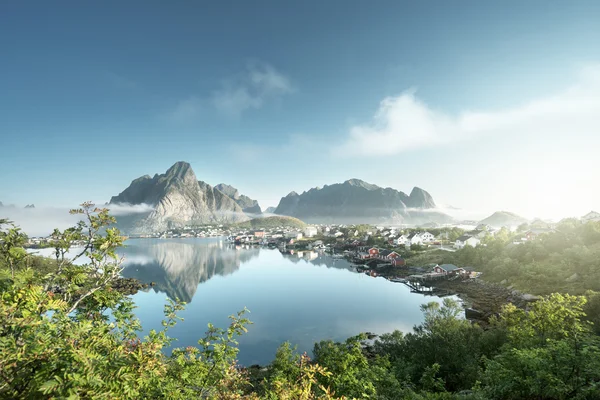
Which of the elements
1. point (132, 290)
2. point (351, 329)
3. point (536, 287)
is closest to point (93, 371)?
point (351, 329)

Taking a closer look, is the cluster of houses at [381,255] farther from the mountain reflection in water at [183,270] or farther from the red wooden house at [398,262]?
the mountain reflection in water at [183,270]

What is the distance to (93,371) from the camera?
2744 mm

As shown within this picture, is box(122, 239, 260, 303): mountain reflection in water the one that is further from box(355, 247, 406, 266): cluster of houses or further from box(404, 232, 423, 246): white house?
box(404, 232, 423, 246): white house

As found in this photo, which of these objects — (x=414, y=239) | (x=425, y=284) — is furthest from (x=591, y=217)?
(x=425, y=284)

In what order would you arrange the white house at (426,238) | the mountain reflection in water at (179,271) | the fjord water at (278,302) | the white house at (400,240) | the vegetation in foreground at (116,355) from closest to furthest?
1. the vegetation in foreground at (116,355)
2. the fjord water at (278,302)
3. the mountain reflection in water at (179,271)
4. the white house at (400,240)
5. the white house at (426,238)

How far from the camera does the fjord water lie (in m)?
31.5

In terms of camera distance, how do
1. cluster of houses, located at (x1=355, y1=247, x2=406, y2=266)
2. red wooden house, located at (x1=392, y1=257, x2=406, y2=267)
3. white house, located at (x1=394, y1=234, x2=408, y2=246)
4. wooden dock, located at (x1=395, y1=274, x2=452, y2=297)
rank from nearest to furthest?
wooden dock, located at (x1=395, y1=274, x2=452, y2=297)
red wooden house, located at (x1=392, y1=257, x2=406, y2=267)
cluster of houses, located at (x1=355, y1=247, x2=406, y2=266)
white house, located at (x1=394, y1=234, x2=408, y2=246)

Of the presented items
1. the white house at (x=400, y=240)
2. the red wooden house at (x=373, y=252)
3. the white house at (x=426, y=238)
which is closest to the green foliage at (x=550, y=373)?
the red wooden house at (x=373, y=252)

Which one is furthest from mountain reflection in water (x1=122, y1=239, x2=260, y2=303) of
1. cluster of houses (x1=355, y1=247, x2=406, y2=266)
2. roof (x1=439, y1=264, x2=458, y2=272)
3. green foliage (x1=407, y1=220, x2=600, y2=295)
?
green foliage (x1=407, y1=220, x2=600, y2=295)

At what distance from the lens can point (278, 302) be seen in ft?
147

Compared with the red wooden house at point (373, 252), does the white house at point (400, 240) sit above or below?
above

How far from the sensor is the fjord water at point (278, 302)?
31547 millimetres

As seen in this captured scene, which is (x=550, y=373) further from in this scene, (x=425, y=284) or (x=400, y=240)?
(x=400, y=240)

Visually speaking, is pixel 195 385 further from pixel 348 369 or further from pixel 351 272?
pixel 351 272
